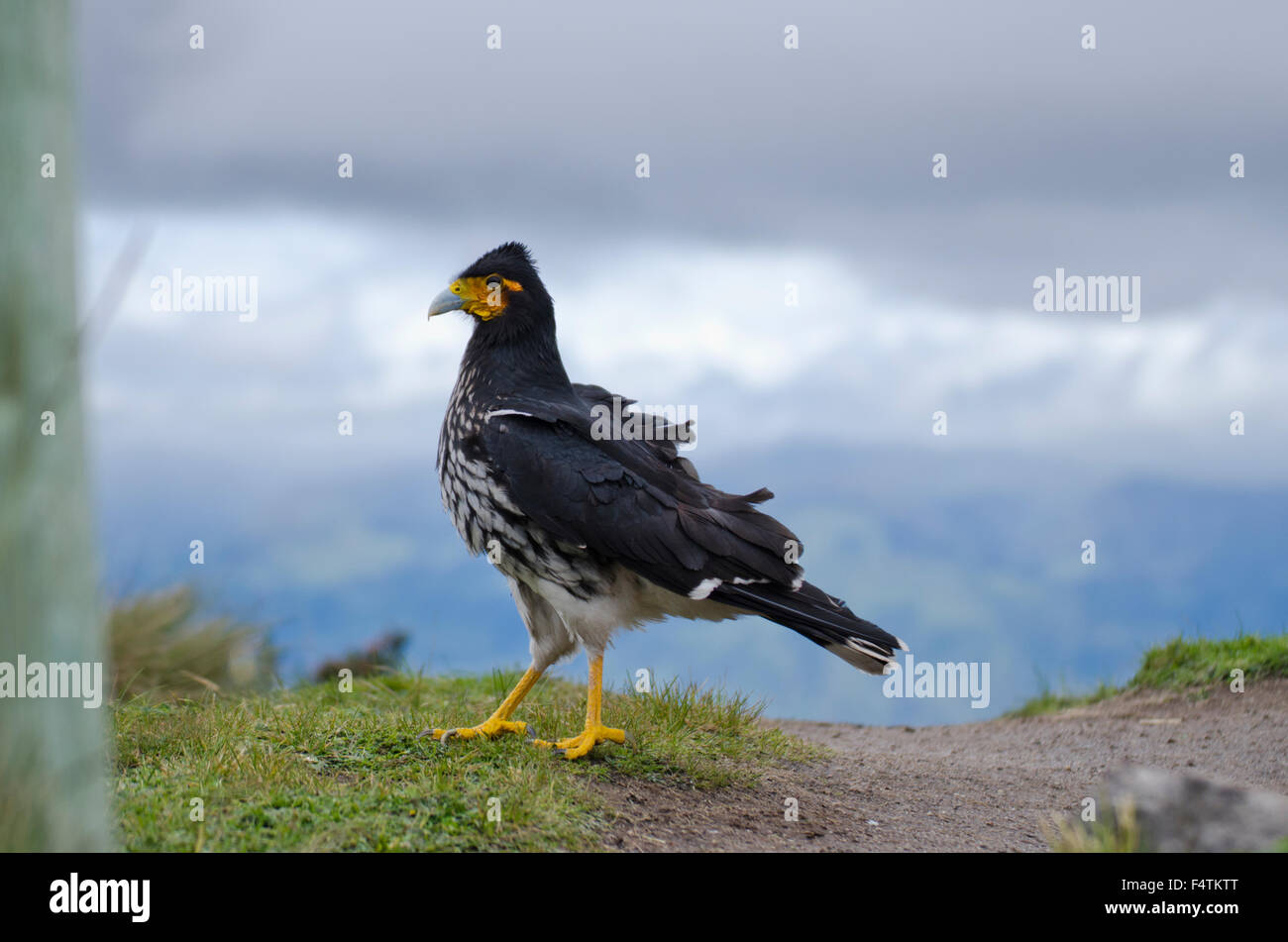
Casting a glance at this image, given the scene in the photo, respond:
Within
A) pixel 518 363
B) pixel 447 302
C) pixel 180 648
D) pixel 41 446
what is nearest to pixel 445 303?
pixel 447 302

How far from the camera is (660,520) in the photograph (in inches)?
233

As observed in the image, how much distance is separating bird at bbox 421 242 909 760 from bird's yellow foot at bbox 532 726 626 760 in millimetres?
10

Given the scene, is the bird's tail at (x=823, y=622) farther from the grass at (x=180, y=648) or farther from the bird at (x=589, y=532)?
the grass at (x=180, y=648)

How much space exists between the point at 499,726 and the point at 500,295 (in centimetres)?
241

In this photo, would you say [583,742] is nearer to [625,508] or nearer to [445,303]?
[625,508]

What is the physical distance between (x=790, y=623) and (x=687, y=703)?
5.30ft

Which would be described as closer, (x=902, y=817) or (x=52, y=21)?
(x=52, y=21)

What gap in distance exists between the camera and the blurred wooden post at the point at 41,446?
3.51 metres

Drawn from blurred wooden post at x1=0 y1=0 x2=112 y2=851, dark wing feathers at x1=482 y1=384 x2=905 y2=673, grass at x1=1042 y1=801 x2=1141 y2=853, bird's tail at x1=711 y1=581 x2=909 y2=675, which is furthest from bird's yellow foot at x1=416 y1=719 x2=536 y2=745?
grass at x1=1042 y1=801 x2=1141 y2=853

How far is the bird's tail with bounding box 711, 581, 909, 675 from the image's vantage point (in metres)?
5.79

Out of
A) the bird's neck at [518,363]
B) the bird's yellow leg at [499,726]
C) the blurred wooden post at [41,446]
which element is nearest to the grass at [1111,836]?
the bird's yellow leg at [499,726]
